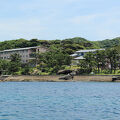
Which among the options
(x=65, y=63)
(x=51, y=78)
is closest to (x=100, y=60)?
(x=51, y=78)

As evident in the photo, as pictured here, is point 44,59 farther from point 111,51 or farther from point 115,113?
point 115,113

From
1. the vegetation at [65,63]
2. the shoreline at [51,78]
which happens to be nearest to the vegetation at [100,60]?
the vegetation at [65,63]

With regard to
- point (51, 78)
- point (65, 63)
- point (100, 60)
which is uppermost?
point (100, 60)

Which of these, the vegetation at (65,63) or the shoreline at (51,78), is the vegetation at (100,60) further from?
the shoreline at (51,78)

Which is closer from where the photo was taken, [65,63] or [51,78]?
[51,78]

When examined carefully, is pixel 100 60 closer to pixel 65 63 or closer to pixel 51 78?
pixel 51 78

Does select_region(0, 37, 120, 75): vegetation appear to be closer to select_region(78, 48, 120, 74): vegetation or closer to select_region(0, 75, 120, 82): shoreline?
→ select_region(78, 48, 120, 74): vegetation

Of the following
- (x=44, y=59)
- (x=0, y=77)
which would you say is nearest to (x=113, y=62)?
(x=44, y=59)

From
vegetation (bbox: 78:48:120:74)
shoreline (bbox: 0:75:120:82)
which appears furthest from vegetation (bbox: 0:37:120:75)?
shoreline (bbox: 0:75:120:82)

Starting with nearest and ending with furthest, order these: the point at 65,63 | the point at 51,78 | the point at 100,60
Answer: the point at 51,78
the point at 100,60
the point at 65,63

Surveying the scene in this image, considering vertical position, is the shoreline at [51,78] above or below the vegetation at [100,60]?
below

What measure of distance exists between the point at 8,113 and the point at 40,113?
10.8ft

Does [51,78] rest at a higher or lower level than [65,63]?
lower

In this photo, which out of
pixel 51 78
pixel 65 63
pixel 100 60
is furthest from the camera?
pixel 65 63
